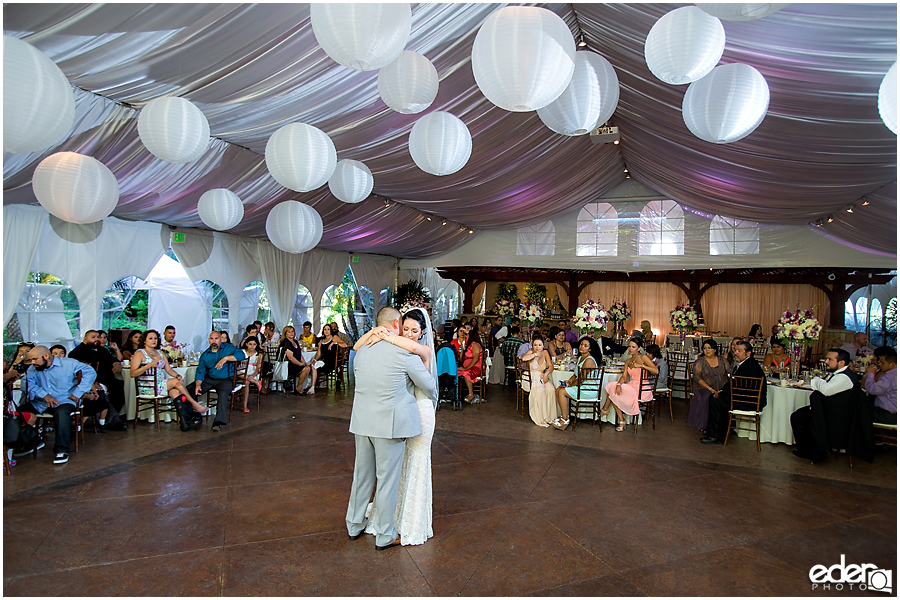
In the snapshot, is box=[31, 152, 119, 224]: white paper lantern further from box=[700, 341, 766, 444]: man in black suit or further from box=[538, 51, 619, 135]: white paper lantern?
box=[700, 341, 766, 444]: man in black suit

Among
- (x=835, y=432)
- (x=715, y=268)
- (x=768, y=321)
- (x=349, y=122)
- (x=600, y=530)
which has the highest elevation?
(x=349, y=122)

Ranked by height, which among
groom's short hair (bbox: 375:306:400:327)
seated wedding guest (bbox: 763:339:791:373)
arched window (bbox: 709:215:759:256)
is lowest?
seated wedding guest (bbox: 763:339:791:373)

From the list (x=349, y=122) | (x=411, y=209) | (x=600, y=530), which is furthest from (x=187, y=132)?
(x=411, y=209)

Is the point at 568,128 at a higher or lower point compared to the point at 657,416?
higher

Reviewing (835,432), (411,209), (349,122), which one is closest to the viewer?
(835,432)

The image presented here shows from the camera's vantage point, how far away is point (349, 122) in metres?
6.30

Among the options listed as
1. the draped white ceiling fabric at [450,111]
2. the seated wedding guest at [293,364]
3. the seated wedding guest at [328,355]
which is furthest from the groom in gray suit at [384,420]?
the seated wedding guest at [328,355]

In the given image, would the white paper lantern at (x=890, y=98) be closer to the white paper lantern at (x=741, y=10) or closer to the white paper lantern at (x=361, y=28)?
the white paper lantern at (x=741, y=10)

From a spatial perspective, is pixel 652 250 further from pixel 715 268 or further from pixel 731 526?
pixel 731 526

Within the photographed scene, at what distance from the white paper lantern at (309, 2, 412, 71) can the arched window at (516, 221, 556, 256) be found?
13.0 meters

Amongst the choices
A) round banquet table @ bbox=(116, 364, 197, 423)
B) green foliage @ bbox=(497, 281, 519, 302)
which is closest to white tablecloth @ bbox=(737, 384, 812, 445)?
round banquet table @ bbox=(116, 364, 197, 423)

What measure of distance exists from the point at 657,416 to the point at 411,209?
6.77 meters

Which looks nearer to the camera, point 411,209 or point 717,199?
point 717,199

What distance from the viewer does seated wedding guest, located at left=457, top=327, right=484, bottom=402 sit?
8.48m
